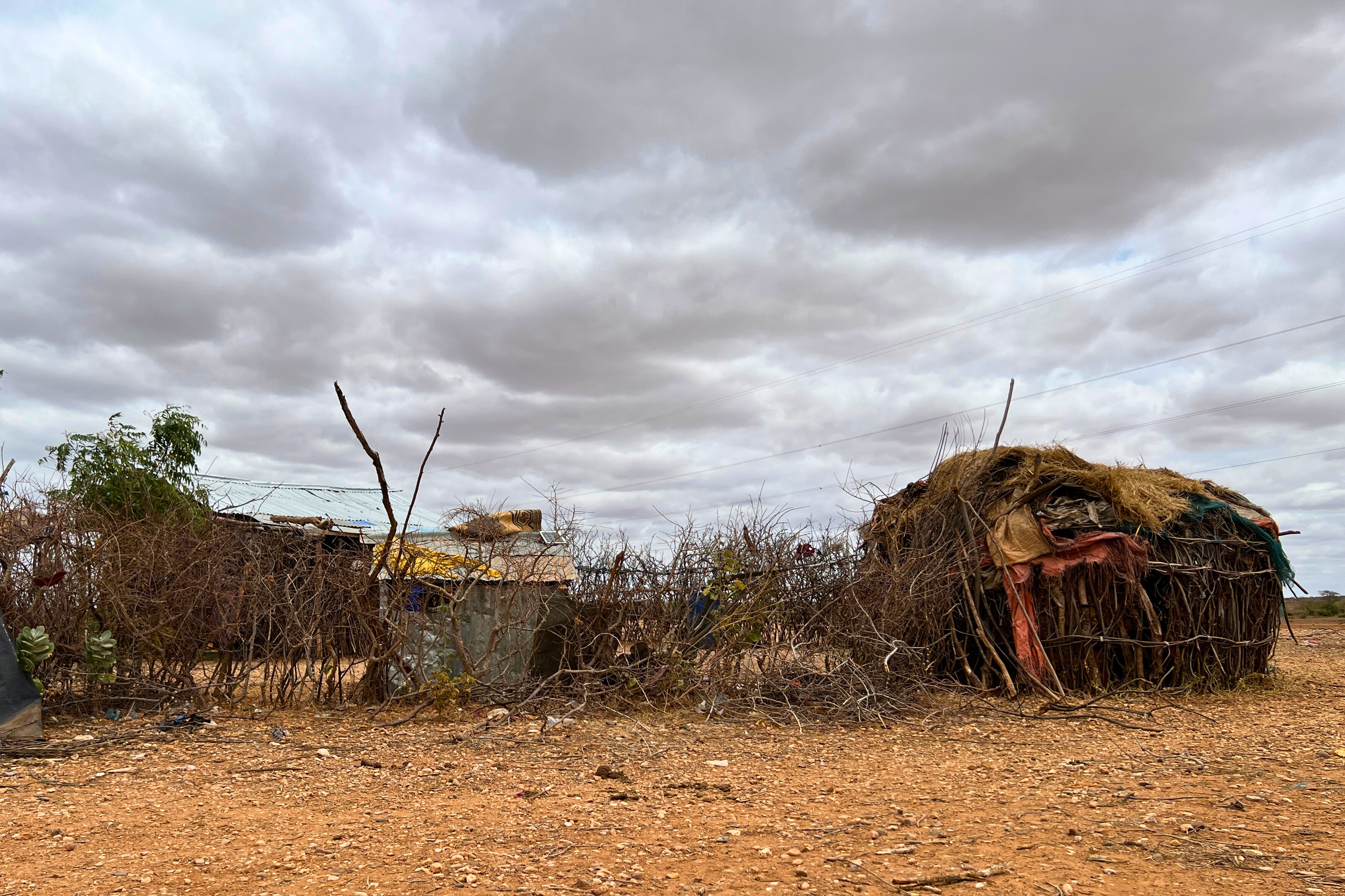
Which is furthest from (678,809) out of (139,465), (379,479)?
(139,465)

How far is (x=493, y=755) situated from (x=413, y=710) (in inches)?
65.1

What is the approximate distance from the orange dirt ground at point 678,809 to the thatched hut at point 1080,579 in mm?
1835

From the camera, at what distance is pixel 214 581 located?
7.57 m

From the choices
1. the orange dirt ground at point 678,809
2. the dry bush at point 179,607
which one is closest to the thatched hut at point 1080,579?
the orange dirt ground at point 678,809

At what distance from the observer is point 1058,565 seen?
363 inches

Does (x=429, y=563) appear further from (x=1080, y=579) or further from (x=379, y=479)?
(x=1080, y=579)

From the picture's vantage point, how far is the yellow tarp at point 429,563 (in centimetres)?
779

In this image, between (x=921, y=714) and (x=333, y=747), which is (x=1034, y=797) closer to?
(x=921, y=714)

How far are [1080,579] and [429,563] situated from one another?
21.3ft

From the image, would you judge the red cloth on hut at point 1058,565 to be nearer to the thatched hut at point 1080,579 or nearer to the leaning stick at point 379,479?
the thatched hut at point 1080,579

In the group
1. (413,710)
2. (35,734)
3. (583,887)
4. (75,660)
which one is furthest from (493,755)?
(75,660)

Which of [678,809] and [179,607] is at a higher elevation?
[179,607]

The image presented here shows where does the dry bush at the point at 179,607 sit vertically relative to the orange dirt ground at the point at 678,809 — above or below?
above

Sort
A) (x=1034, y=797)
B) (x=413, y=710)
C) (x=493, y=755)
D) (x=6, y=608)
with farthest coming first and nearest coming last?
(x=413, y=710) → (x=6, y=608) → (x=493, y=755) → (x=1034, y=797)
